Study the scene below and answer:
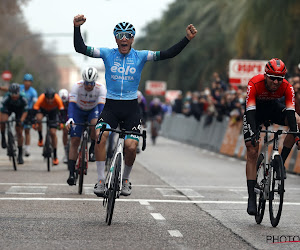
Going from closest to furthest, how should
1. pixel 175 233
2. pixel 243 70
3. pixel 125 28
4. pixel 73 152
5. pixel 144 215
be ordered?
pixel 175 233 < pixel 125 28 < pixel 144 215 < pixel 73 152 < pixel 243 70

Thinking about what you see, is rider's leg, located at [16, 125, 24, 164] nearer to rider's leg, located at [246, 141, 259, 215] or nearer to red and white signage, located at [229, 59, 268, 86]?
red and white signage, located at [229, 59, 268, 86]

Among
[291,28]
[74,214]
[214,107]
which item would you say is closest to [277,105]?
[74,214]

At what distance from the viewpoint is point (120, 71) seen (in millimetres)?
10164

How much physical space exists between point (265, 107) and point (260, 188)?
0.93 meters

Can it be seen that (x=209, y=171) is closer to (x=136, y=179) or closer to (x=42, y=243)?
(x=136, y=179)

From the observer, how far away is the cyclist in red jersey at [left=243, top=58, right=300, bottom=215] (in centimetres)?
955

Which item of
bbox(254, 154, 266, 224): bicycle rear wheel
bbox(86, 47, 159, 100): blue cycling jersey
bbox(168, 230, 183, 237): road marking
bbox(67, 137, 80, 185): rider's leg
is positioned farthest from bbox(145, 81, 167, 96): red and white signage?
bbox(168, 230, 183, 237): road marking

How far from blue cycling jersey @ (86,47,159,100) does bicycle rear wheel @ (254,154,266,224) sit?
1.67 meters

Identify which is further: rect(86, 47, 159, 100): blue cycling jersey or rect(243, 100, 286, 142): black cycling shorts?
rect(86, 47, 159, 100): blue cycling jersey

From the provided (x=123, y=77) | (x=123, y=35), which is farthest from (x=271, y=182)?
(x=123, y=35)

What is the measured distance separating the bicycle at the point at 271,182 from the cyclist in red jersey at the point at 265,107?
0.31ft

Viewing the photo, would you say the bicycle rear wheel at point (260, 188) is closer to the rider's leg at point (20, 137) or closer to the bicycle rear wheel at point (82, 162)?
the bicycle rear wheel at point (82, 162)

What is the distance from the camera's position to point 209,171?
1938 centimetres

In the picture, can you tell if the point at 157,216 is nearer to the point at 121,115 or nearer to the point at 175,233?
the point at 121,115
